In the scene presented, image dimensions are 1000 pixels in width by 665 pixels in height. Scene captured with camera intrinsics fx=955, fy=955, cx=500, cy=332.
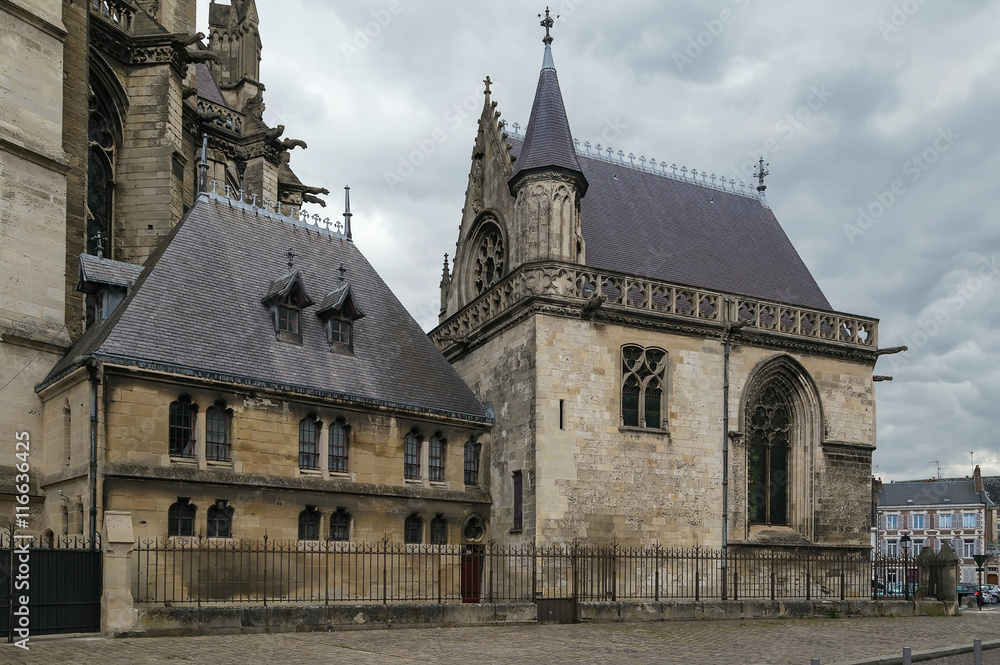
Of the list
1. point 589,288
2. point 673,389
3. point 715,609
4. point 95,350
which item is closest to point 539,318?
point 589,288

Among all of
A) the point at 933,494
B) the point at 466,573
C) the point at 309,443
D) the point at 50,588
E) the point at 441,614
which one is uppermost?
the point at 309,443

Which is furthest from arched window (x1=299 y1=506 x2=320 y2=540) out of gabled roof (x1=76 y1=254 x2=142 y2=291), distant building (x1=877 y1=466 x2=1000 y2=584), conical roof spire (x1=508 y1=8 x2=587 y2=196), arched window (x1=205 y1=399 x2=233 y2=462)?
distant building (x1=877 y1=466 x2=1000 y2=584)

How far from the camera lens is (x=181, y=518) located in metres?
19.0

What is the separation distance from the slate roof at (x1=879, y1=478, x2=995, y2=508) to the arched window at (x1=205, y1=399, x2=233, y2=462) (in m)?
75.8

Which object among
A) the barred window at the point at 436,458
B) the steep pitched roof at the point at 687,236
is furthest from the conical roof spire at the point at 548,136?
the barred window at the point at 436,458

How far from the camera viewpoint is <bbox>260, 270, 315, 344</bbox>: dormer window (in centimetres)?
2198

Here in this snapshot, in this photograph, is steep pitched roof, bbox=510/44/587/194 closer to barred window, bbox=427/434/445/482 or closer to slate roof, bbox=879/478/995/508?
barred window, bbox=427/434/445/482

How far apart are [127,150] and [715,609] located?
19.1 metres

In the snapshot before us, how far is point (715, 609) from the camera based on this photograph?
21406mm

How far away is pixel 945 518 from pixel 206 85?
2856 inches

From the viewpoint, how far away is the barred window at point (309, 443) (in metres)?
21.1

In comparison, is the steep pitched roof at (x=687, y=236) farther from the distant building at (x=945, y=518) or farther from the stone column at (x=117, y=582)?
the distant building at (x=945, y=518)

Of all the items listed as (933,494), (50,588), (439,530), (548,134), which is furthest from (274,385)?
(933,494)

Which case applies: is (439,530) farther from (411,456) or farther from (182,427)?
(182,427)
